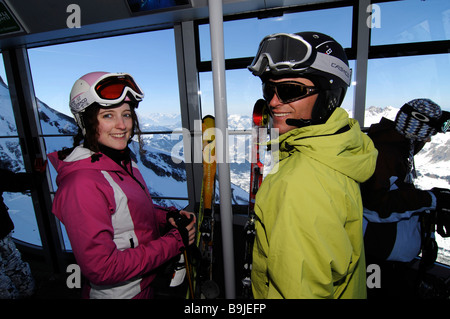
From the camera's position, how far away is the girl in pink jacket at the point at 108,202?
0.91m

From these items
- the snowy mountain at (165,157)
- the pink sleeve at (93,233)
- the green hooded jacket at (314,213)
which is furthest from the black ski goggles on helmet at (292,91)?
the snowy mountain at (165,157)

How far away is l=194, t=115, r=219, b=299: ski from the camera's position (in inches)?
82.7

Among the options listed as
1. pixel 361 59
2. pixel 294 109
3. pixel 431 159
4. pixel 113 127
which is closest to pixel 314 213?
pixel 294 109

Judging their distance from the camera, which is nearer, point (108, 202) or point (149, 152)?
point (108, 202)

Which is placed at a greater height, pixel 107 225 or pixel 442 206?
pixel 107 225

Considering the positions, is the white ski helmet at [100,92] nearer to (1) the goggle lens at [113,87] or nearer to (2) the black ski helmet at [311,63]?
(1) the goggle lens at [113,87]

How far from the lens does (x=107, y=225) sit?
946 mm

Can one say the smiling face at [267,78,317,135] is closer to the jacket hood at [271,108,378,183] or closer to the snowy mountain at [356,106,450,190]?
the jacket hood at [271,108,378,183]

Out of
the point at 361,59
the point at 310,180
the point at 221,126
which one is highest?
the point at 361,59

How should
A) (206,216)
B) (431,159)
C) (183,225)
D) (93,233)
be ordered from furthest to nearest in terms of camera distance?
(431,159) < (206,216) < (183,225) < (93,233)

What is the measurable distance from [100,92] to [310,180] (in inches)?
45.3

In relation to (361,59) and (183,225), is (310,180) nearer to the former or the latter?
(183,225)

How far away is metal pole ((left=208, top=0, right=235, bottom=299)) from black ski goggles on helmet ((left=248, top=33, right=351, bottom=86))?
217 mm

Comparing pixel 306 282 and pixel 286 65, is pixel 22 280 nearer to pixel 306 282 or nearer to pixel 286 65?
pixel 306 282
